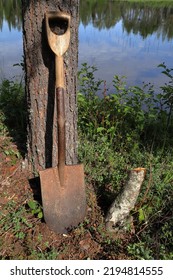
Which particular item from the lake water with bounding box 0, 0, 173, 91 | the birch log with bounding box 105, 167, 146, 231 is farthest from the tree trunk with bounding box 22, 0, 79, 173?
the lake water with bounding box 0, 0, 173, 91

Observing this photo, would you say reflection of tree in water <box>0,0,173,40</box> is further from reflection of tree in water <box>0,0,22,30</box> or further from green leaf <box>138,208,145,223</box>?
green leaf <box>138,208,145,223</box>

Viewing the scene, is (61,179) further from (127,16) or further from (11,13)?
(127,16)

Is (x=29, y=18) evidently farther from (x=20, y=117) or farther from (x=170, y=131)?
(x=170, y=131)

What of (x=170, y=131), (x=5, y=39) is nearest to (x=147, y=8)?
(x=5, y=39)

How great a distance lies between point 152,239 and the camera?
217 cm

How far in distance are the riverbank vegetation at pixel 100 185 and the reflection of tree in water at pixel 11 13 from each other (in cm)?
741

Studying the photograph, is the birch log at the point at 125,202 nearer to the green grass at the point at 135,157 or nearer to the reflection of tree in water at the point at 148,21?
the green grass at the point at 135,157

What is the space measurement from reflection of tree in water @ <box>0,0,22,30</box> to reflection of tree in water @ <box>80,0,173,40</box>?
109 inches

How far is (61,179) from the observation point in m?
2.52

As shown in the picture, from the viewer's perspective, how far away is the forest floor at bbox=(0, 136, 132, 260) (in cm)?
221

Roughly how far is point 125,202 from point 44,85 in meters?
1.19

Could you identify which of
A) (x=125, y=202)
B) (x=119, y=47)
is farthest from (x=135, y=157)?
(x=119, y=47)

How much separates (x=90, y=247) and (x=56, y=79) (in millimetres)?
1361

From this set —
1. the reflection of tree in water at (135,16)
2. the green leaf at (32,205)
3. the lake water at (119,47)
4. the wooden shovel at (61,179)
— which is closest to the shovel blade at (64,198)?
the wooden shovel at (61,179)
